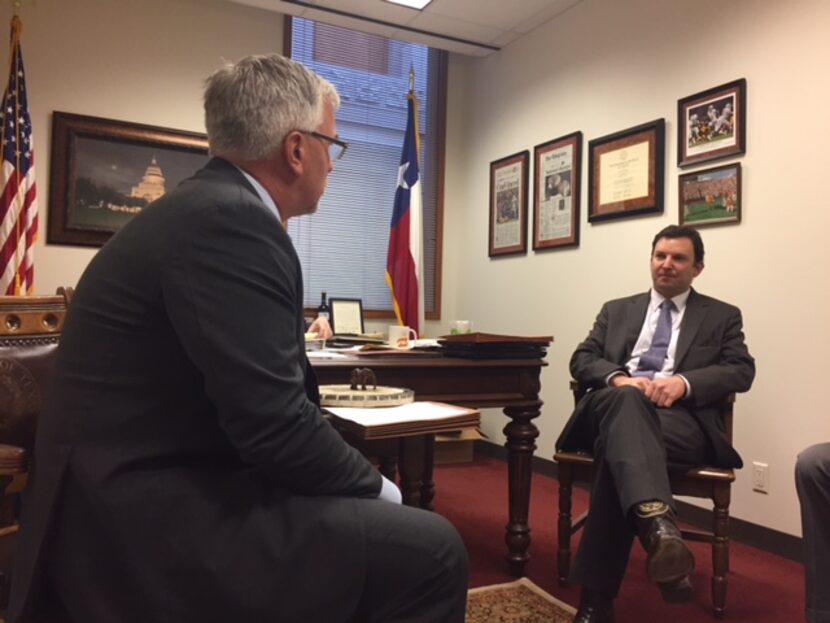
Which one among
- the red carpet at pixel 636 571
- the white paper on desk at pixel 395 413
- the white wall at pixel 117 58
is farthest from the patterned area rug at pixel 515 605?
the white wall at pixel 117 58

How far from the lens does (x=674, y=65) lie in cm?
310

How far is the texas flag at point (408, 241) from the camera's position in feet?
13.8

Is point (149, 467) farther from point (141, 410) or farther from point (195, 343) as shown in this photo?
point (195, 343)

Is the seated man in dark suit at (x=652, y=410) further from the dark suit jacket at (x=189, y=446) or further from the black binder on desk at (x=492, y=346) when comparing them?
the dark suit jacket at (x=189, y=446)

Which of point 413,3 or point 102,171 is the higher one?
point 413,3

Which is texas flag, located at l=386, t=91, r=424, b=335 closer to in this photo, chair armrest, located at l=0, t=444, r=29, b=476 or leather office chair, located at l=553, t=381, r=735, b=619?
leather office chair, located at l=553, t=381, r=735, b=619

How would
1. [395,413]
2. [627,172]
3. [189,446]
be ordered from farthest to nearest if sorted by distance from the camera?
[627,172] → [395,413] → [189,446]

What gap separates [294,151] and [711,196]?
2.38 metres

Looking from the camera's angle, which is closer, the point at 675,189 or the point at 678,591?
the point at 678,591

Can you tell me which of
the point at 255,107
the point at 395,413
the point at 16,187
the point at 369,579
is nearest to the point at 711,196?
the point at 395,413

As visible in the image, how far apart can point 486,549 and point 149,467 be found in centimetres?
192

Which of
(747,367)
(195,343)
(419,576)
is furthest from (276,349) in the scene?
(747,367)

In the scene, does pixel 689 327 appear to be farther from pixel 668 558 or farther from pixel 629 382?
pixel 668 558

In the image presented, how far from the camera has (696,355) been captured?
2.28 meters
